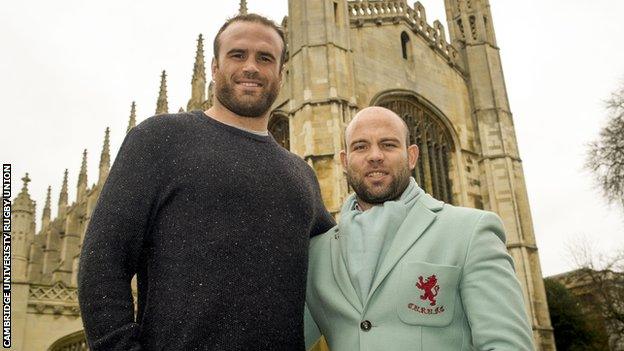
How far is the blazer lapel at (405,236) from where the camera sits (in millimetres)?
1837

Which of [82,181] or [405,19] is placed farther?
[82,181]

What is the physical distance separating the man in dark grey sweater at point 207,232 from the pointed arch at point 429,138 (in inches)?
524

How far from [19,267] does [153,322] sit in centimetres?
1159

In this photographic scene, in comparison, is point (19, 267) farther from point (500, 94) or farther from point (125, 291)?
point (500, 94)

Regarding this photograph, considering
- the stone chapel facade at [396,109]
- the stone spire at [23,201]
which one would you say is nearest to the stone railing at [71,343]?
the stone chapel facade at [396,109]

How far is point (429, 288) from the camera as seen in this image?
1.77m

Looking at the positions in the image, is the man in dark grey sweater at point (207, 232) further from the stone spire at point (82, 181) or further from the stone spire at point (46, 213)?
the stone spire at point (46, 213)

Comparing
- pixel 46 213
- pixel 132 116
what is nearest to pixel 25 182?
pixel 132 116

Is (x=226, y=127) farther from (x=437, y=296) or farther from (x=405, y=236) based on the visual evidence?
(x=437, y=296)

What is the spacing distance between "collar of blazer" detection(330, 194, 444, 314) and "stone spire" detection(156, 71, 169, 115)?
14.3 metres

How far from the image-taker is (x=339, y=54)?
1368 cm

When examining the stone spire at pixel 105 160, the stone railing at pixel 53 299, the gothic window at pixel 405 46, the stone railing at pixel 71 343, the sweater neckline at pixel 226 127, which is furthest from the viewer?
the stone spire at pixel 105 160

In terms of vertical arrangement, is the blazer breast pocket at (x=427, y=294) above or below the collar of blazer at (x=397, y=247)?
below

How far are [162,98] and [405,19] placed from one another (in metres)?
8.24
